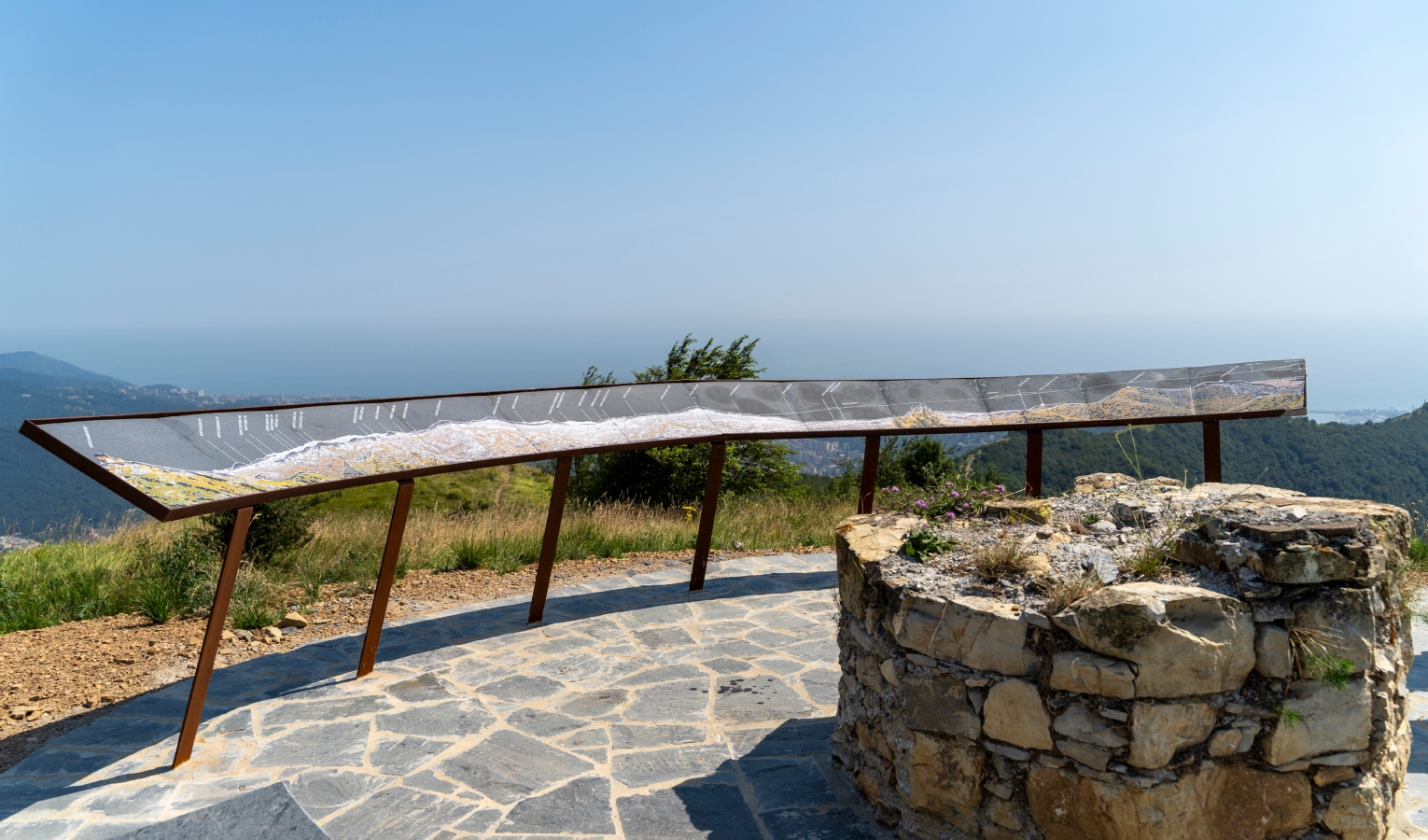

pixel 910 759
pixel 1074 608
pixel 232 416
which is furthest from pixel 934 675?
pixel 232 416

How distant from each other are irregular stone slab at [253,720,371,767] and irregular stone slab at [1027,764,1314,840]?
3.69m

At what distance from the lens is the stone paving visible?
424 centimetres

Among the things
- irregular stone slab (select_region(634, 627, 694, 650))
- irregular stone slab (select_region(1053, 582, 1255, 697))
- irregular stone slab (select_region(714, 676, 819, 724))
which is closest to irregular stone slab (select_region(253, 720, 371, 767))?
irregular stone slab (select_region(714, 676, 819, 724))

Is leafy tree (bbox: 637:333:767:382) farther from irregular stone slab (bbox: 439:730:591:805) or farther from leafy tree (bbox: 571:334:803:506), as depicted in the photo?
irregular stone slab (bbox: 439:730:591:805)

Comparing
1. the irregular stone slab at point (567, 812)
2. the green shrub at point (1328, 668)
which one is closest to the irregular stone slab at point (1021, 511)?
the green shrub at point (1328, 668)


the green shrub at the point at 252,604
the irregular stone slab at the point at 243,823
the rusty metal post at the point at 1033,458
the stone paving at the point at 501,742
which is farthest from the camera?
the rusty metal post at the point at 1033,458

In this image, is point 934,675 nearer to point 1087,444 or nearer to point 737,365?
point 737,365

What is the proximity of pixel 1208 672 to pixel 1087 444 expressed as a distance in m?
20.6

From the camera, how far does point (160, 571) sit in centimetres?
804

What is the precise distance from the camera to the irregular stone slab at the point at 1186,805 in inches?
132

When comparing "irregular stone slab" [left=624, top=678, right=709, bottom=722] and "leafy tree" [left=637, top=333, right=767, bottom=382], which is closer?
"irregular stone slab" [left=624, top=678, right=709, bottom=722]

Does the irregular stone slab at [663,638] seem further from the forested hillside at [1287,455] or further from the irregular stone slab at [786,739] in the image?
the forested hillside at [1287,455]

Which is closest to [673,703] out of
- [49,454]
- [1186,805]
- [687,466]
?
[1186,805]

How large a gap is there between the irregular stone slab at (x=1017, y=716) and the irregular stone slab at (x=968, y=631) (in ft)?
0.24
